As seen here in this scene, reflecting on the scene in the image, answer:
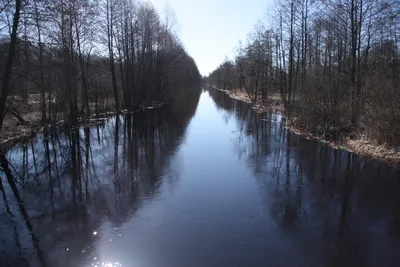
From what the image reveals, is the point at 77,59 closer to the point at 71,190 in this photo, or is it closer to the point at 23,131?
the point at 23,131

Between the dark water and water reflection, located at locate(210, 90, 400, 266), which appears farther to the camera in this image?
water reflection, located at locate(210, 90, 400, 266)

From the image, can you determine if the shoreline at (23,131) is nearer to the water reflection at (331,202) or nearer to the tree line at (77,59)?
the tree line at (77,59)

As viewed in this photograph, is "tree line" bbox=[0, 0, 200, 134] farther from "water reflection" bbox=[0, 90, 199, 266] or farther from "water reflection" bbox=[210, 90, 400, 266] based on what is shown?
"water reflection" bbox=[210, 90, 400, 266]

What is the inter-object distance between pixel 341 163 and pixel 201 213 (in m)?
8.14

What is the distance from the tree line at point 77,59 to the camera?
18.8m

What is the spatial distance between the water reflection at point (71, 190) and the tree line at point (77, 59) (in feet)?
14.3

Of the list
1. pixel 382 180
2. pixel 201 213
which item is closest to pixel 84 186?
pixel 201 213

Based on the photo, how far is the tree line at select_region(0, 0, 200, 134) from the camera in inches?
738

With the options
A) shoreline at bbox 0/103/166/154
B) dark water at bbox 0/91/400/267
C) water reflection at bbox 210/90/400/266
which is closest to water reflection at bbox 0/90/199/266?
dark water at bbox 0/91/400/267

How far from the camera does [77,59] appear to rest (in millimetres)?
33750

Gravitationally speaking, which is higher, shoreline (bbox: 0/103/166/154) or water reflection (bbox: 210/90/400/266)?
shoreline (bbox: 0/103/166/154)

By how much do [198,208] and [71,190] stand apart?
463cm

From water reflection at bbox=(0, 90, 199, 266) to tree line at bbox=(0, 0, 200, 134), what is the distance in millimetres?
4359

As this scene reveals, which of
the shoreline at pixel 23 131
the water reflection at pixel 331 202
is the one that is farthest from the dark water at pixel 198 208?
the shoreline at pixel 23 131
